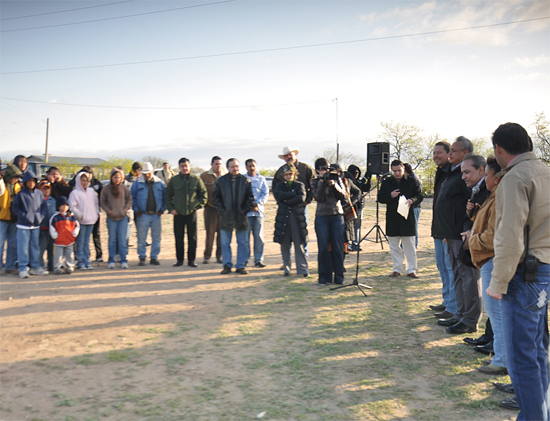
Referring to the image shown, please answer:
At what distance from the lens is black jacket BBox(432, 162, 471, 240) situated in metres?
5.26

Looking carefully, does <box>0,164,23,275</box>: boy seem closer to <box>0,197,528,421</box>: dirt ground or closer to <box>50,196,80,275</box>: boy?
<box>50,196,80,275</box>: boy

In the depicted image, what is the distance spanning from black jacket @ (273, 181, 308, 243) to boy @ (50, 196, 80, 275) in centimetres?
391

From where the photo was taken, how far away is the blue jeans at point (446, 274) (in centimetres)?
564

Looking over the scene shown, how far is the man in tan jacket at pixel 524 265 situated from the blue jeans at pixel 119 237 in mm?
7572

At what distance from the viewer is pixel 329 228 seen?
7590 mm

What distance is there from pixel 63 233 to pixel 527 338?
7778mm

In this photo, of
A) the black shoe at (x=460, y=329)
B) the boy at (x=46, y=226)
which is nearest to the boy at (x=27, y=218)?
the boy at (x=46, y=226)

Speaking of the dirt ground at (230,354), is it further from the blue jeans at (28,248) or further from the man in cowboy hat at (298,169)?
the man in cowboy hat at (298,169)

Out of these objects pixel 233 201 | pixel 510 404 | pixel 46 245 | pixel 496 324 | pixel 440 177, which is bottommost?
pixel 510 404

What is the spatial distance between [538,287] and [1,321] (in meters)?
5.91

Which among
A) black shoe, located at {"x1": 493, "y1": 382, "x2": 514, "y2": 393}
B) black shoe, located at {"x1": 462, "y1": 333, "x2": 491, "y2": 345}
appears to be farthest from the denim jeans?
black shoe, located at {"x1": 493, "y1": 382, "x2": 514, "y2": 393}

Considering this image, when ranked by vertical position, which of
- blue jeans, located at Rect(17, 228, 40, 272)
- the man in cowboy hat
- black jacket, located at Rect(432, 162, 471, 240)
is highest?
the man in cowboy hat

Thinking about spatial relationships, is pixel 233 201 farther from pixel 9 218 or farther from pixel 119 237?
pixel 9 218

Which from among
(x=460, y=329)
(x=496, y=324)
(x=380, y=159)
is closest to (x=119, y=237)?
(x=380, y=159)
